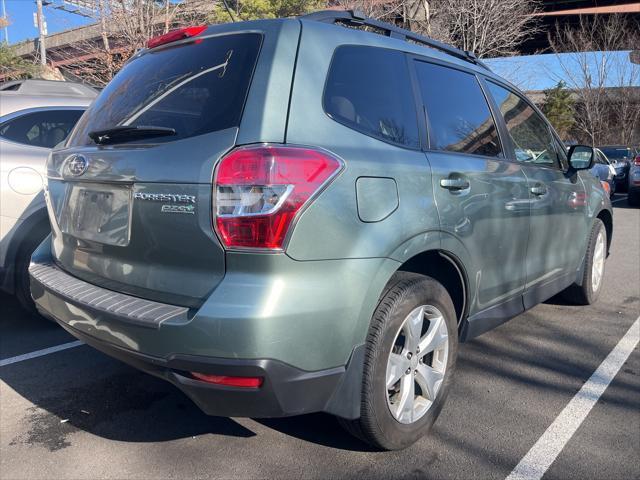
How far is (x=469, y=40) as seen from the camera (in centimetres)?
1441

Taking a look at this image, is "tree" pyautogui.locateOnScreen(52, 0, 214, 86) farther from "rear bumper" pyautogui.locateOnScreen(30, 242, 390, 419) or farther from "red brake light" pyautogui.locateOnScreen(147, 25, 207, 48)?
"rear bumper" pyautogui.locateOnScreen(30, 242, 390, 419)

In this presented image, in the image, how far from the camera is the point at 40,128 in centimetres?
471

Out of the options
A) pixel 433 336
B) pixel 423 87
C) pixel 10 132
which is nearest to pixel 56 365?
pixel 10 132

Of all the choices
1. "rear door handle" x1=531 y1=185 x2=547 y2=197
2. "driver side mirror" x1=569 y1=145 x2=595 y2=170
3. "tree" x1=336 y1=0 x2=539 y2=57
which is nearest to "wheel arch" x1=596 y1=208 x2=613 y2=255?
"driver side mirror" x1=569 y1=145 x2=595 y2=170

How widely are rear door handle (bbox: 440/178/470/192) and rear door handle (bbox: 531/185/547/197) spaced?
0.94 meters

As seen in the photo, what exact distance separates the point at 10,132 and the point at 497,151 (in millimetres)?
3559

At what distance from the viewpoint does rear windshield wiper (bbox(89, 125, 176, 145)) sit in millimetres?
2500

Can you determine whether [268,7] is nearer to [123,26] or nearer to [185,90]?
[123,26]

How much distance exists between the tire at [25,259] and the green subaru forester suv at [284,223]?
3.69 feet

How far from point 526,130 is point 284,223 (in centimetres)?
259

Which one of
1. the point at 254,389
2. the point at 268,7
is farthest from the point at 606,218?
the point at 268,7

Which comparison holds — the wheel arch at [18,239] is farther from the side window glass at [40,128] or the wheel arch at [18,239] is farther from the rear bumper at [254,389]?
the rear bumper at [254,389]

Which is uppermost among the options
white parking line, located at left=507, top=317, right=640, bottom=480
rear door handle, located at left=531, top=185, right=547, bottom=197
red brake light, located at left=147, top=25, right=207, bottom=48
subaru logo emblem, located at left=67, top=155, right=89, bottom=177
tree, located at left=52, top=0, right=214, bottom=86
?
tree, located at left=52, top=0, right=214, bottom=86

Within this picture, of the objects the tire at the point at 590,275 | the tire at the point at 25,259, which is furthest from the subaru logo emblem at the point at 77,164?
the tire at the point at 590,275
